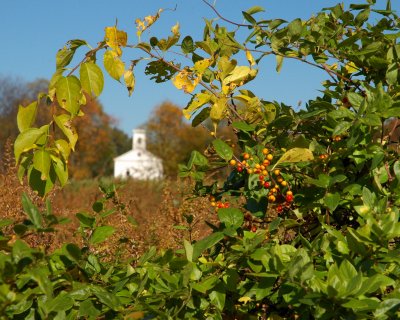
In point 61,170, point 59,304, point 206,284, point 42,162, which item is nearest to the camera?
point 59,304

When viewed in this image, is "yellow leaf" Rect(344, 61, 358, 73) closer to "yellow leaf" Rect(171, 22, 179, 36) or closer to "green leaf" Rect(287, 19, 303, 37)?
"green leaf" Rect(287, 19, 303, 37)

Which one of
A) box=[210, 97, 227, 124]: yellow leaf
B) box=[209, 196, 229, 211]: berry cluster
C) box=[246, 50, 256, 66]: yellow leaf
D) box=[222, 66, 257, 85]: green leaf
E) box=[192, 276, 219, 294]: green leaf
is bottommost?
box=[192, 276, 219, 294]: green leaf

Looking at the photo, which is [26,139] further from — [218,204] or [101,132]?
[101,132]

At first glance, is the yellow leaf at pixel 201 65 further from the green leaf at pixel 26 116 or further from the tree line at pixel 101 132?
the tree line at pixel 101 132

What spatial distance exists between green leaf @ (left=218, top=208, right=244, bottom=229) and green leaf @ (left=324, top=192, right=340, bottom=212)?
274 mm

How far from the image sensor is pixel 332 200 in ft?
6.28

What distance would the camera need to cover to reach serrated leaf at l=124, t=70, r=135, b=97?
2.18 meters

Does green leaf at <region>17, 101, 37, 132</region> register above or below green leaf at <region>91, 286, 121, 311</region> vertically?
above

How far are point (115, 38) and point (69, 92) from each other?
293 millimetres

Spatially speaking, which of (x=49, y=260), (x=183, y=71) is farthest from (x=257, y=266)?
(x=183, y=71)

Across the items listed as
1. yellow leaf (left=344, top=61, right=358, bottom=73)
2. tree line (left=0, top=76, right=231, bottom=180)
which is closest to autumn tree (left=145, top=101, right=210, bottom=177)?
tree line (left=0, top=76, right=231, bottom=180)

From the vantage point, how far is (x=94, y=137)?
178 feet

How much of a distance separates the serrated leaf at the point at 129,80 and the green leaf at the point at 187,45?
27 centimetres

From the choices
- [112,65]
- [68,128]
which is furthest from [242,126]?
[68,128]
